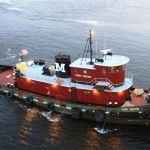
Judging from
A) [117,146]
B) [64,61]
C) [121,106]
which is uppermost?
[64,61]

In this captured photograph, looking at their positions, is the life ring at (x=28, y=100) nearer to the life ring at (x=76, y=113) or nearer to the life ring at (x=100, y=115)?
the life ring at (x=76, y=113)

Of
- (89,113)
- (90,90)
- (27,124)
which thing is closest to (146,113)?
(89,113)

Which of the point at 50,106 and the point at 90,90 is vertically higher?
the point at 90,90

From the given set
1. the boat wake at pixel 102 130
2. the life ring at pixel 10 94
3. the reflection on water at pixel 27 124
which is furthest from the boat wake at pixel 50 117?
the life ring at pixel 10 94

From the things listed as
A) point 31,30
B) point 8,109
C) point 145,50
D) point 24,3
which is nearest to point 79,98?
point 8,109

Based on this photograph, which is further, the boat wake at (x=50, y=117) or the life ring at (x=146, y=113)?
the boat wake at (x=50, y=117)

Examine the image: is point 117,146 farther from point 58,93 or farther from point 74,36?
point 74,36

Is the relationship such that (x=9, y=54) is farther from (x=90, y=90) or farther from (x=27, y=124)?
(x=90, y=90)
